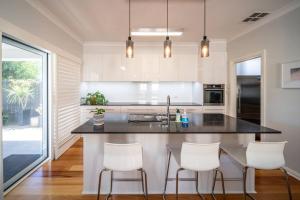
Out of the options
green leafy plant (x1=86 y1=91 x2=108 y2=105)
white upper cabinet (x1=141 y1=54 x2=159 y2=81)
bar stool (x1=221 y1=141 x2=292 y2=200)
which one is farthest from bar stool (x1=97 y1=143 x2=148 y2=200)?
white upper cabinet (x1=141 y1=54 x2=159 y2=81)

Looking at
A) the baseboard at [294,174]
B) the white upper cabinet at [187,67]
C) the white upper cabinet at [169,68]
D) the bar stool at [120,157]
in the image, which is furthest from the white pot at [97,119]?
the white upper cabinet at [187,67]

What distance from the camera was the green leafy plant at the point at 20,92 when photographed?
119 inches

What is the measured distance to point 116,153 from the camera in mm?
2178

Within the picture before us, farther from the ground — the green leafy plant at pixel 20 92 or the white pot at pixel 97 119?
the green leafy plant at pixel 20 92

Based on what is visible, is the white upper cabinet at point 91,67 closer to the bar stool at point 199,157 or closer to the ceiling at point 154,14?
the ceiling at point 154,14

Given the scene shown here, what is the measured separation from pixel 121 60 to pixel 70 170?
10.4ft

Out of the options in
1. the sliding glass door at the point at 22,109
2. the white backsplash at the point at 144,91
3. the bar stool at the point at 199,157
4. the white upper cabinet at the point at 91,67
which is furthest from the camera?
the white backsplash at the point at 144,91

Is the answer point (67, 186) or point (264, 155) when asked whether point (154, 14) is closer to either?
point (264, 155)

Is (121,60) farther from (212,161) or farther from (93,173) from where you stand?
(212,161)

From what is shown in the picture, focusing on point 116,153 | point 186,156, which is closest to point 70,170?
point 116,153

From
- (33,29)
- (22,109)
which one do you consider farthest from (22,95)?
(33,29)

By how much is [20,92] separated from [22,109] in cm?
27

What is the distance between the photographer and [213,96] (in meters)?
5.49

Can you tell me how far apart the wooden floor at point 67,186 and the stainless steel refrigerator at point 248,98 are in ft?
6.02
